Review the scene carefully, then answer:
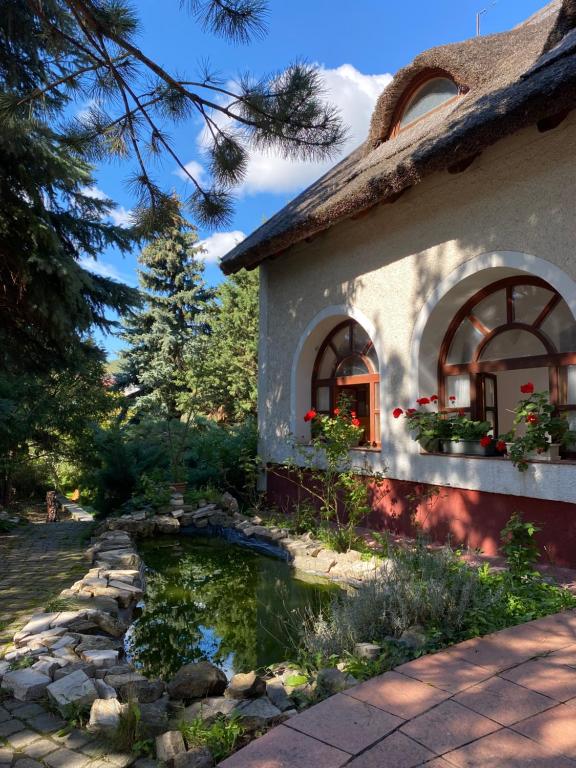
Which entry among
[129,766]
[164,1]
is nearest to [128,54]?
[164,1]

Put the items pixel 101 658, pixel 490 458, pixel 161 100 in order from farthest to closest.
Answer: pixel 490 458 < pixel 161 100 < pixel 101 658

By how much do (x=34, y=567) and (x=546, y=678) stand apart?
15.9 ft

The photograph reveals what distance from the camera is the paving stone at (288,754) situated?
1890 mm

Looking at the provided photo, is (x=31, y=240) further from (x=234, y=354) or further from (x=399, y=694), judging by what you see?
(x=234, y=354)

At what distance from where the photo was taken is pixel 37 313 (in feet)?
19.6

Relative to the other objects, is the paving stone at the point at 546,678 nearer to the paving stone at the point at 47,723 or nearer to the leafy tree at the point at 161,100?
the paving stone at the point at 47,723

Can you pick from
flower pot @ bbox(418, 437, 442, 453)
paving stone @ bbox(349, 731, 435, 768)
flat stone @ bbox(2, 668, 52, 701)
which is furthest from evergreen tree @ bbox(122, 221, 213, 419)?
paving stone @ bbox(349, 731, 435, 768)

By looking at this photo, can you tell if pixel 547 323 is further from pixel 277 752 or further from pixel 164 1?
pixel 277 752

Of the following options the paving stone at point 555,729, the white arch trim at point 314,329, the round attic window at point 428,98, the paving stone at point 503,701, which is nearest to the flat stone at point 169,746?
the paving stone at point 503,701

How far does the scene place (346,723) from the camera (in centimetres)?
213

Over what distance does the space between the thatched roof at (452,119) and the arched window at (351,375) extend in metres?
1.62

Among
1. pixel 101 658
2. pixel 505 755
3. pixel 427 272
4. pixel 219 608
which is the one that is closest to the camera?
pixel 505 755

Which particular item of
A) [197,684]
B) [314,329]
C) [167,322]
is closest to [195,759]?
[197,684]

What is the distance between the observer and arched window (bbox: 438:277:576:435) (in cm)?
522
